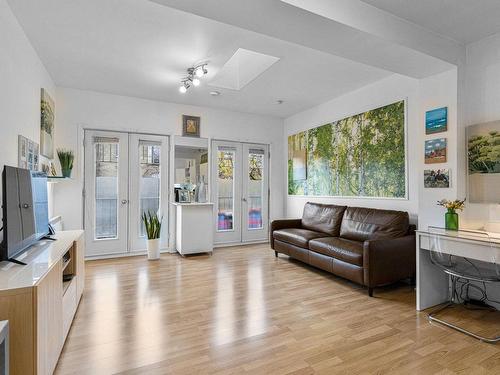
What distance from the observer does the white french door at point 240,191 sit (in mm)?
5648

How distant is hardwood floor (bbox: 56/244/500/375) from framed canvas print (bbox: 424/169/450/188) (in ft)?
4.04

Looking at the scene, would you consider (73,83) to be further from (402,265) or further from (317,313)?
(402,265)

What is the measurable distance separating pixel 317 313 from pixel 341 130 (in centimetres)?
305

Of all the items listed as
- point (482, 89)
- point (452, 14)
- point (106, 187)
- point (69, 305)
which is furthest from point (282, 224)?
point (452, 14)

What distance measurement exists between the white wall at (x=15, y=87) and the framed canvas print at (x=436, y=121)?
394 cm

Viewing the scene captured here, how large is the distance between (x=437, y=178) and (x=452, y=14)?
4.95 feet

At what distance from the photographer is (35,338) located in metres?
1.44

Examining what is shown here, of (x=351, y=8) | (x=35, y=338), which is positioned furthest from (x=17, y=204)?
(x=351, y=8)

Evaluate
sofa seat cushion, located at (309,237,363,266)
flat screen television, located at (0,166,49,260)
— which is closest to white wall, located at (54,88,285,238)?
flat screen television, located at (0,166,49,260)

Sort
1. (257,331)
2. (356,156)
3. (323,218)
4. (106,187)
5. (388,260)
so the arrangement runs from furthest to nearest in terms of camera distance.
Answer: (106,187)
(323,218)
(356,156)
(388,260)
(257,331)

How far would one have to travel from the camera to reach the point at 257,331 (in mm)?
2348

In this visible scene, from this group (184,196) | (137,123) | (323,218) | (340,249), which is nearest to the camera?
(340,249)

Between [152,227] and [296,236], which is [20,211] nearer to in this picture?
[152,227]

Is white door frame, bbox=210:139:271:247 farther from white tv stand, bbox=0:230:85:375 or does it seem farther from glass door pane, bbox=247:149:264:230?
white tv stand, bbox=0:230:85:375
